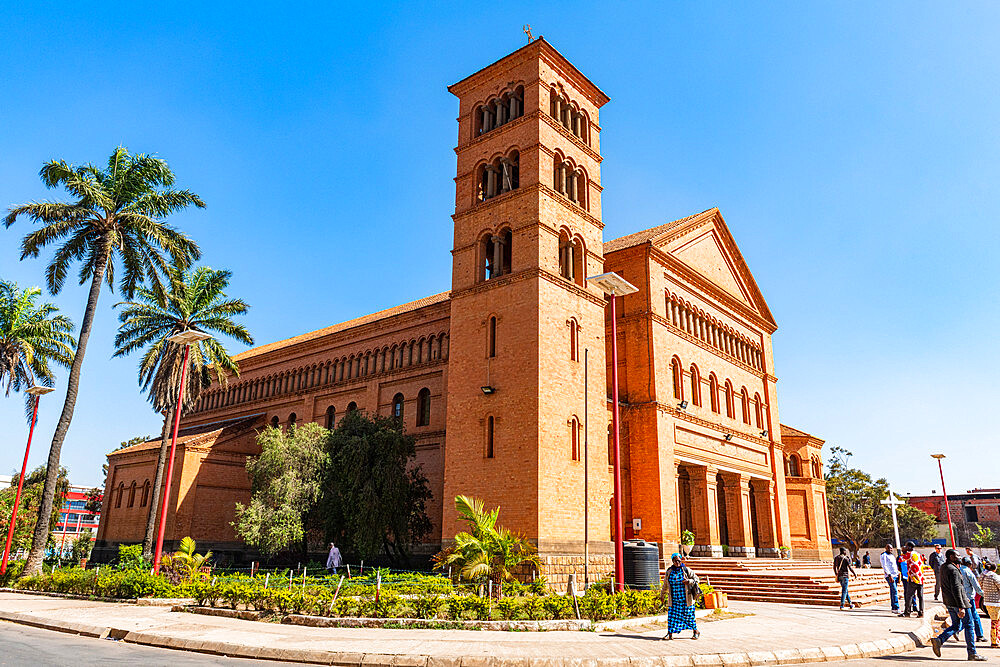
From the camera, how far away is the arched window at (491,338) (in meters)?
24.7

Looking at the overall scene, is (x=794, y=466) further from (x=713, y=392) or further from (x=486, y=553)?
(x=486, y=553)

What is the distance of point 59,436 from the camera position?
26.2 meters

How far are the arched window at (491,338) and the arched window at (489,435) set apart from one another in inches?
96.1

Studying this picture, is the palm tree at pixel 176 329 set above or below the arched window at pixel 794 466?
above

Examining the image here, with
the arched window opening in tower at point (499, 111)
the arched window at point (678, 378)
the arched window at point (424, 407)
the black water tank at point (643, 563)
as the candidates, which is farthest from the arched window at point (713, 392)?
the arched window opening in tower at point (499, 111)

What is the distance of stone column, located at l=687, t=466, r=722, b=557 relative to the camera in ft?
96.1

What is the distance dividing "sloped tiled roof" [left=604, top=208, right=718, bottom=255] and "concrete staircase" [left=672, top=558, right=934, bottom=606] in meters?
14.6

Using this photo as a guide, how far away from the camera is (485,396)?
24.2 meters

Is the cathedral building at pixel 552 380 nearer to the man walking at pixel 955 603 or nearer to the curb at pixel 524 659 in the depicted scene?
the curb at pixel 524 659

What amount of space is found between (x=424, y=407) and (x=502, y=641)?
2135 centimetres

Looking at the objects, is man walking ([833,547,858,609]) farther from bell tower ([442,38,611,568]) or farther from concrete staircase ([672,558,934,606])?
bell tower ([442,38,611,568])

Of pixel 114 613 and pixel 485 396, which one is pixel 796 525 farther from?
pixel 114 613

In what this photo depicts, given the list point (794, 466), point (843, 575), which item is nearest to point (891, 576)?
point (843, 575)

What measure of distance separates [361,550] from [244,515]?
217 inches
